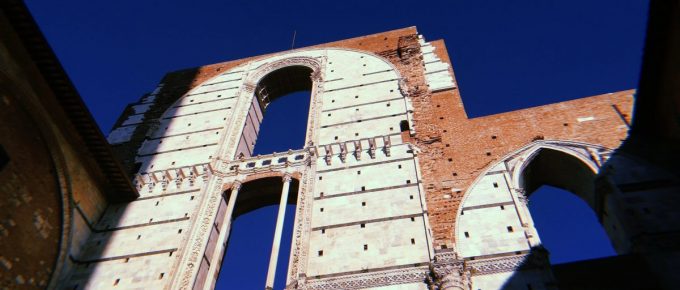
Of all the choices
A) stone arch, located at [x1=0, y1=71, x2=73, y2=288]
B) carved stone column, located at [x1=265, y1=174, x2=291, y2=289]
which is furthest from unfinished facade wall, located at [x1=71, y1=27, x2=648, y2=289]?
stone arch, located at [x1=0, y1=71, x2=73, y2=288]

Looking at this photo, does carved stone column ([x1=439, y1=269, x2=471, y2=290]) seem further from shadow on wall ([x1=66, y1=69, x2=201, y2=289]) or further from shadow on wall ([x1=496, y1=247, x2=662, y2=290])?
shadow on wall ([x1=66, y1=69, x2=201, y2=289])

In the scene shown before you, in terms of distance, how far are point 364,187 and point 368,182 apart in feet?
0.60

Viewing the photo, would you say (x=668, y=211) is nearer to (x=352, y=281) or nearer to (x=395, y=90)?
(x=352, y=281)

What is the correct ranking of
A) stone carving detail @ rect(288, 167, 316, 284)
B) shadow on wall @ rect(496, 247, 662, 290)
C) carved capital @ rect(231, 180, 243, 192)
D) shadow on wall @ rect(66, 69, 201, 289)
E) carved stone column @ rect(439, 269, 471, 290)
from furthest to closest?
1. carved capital @ rect(231, 180, 243, 192)
2. shadow on wall @ rect(66, 69, 201, 289)
3. stone carving detail @ rect(288, 167, 316, 284)
4. carved stone column @ rect(439, 269, 471, 290)
5. shadow on wall @ rect(496, 247, 662, 290)

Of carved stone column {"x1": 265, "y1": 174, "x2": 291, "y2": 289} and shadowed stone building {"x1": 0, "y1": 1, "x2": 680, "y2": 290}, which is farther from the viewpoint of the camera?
carved stone column {"x1": 265, "y1": 174, "x2": 291, "y2": 289}

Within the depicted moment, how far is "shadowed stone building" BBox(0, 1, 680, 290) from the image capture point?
8.23 m

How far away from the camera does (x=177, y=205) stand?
446 inches

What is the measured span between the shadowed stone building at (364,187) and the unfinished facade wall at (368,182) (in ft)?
0.13

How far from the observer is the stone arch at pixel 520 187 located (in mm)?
8586

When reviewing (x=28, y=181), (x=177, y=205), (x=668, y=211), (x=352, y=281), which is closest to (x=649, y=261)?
(x=668, y=211)

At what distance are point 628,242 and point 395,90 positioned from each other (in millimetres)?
7203

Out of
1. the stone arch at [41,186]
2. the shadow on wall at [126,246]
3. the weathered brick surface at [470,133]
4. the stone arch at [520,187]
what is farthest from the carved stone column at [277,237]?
the stone arch at [41,186]

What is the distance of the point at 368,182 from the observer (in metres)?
10.7

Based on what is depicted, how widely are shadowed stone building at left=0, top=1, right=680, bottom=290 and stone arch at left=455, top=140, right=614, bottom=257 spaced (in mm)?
34
